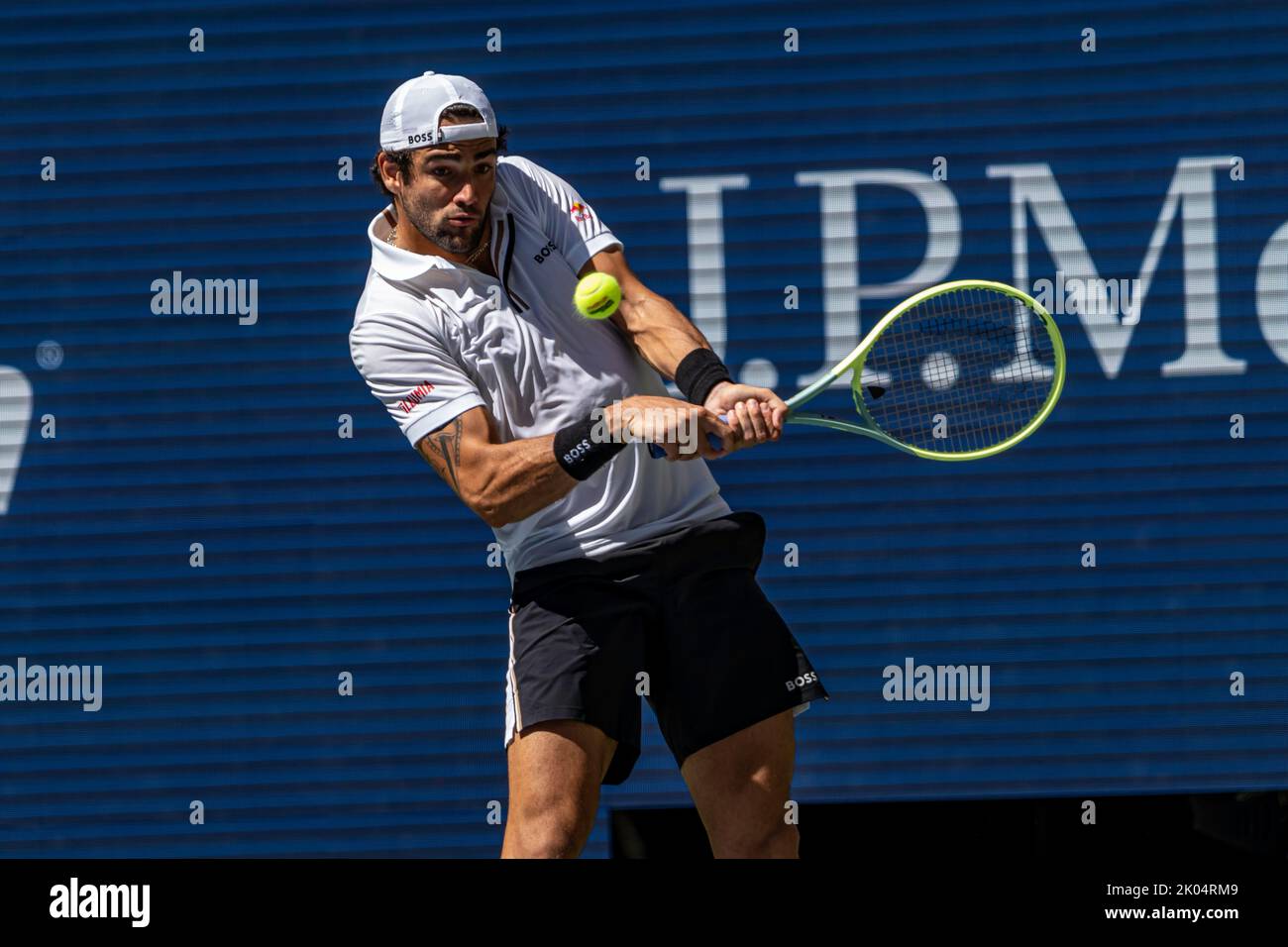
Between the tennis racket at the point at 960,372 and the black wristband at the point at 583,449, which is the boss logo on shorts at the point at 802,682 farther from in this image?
the tennis racket at the point at 960,372

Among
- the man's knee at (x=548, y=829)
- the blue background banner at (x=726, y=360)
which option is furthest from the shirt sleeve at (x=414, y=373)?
the blue background banner at (x=726, y=360)

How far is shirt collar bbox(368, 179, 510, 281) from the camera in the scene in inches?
138

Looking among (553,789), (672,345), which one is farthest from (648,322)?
(553,789)

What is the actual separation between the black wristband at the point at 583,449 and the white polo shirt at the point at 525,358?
0.90 feet

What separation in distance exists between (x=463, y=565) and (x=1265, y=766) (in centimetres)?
302

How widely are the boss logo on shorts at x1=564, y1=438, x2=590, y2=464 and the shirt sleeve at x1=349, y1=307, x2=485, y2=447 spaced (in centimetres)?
32

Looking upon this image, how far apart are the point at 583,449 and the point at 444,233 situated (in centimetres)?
64

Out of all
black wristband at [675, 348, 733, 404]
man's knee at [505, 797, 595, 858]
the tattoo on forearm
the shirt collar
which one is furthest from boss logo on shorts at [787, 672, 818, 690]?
the shirt collar

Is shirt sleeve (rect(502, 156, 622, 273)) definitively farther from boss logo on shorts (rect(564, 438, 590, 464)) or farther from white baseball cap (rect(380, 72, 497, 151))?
boss logo on shorts (rect(564, 438, 590, 464))

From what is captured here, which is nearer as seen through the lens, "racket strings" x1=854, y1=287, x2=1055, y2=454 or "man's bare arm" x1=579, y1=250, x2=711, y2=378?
"man's bare arm" x1=579, y1=250, x2=711, y2=378

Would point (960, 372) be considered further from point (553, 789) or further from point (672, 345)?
point (553, 789)

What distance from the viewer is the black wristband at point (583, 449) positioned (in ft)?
10.5
